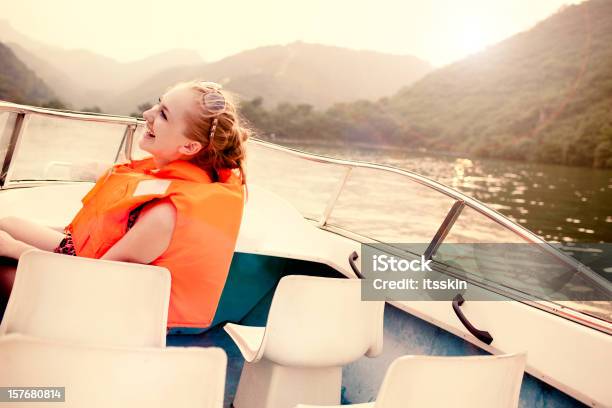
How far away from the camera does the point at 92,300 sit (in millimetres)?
1279

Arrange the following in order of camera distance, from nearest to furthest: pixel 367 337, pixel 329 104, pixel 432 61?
1. pixel 367 337
2. pixel 329 104
3. pixel 432 61

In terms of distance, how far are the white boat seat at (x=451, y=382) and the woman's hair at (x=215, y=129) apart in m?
0.95

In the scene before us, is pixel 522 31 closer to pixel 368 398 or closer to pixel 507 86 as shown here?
pixel 507 86

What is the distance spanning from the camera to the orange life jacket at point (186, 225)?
1568 mm

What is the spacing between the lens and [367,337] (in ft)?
6.15

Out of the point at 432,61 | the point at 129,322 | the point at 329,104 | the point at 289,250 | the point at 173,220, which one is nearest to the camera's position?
the point at 129,322

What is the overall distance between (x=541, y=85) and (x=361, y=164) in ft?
212

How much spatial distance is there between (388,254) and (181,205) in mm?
1300

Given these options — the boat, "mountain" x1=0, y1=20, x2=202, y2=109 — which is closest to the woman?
the boat

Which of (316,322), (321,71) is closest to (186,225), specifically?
(316,322)

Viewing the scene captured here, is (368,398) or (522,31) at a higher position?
(522,31)

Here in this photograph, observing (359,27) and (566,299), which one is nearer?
(566,299)

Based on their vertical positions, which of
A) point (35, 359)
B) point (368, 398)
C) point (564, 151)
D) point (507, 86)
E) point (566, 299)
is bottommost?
point (368, 398)

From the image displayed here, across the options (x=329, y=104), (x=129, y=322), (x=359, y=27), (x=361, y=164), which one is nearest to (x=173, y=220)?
(x=129, y=322)
